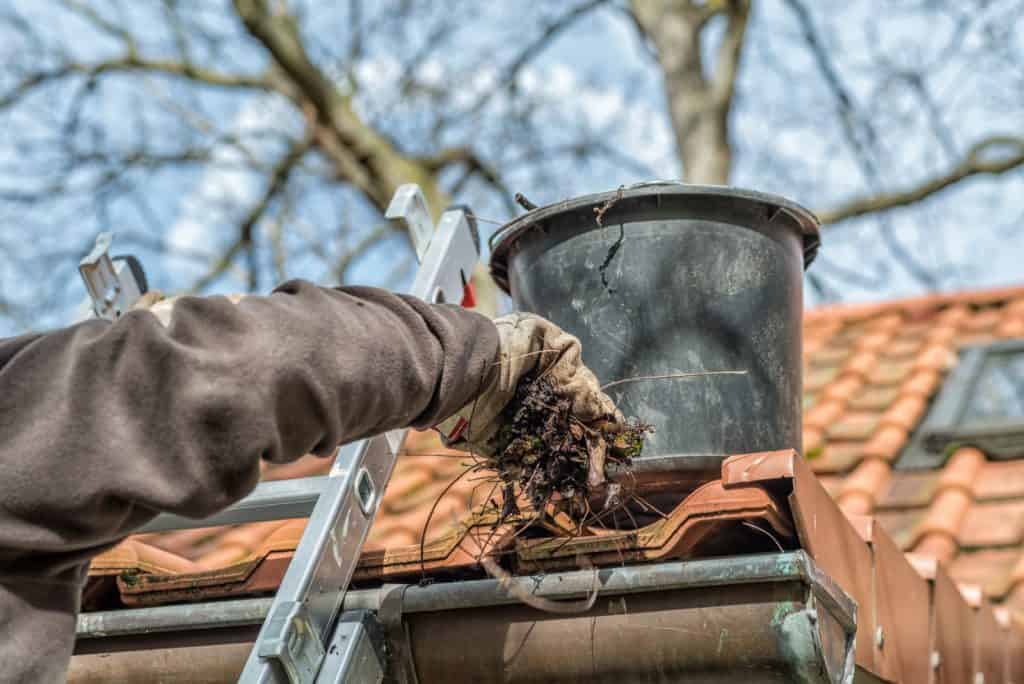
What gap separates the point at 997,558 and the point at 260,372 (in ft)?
9.85

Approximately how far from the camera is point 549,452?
1818 millimetres

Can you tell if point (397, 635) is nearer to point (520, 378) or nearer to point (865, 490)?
point (520, 378)

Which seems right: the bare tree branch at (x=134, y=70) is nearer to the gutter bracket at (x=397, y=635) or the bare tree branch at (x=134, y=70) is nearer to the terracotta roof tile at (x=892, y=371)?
the terracotta roof tile at (x=892, y=371)

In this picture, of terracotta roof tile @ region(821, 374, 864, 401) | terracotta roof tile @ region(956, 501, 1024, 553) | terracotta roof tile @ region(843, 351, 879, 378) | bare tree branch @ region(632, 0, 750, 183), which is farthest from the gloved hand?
bare tree branch @ region(632, 0, 750, 183)

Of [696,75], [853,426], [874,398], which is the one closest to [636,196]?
[853,426]

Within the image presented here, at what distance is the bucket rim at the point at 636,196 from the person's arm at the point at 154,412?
87 centimetres

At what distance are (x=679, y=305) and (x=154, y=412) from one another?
1.13 metres

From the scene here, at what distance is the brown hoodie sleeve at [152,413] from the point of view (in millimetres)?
1166

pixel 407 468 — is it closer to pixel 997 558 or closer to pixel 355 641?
pixel 997 558

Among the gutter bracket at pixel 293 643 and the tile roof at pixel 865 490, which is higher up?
the gutter bracket at pixel 293 643

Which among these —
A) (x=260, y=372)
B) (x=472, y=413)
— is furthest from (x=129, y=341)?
(x=472, y=413)

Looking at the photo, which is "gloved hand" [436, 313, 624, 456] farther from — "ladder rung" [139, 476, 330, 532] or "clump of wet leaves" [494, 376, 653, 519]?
"ladder rung" [139, 476, 330, 532]

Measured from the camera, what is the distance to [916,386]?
16.3 ft

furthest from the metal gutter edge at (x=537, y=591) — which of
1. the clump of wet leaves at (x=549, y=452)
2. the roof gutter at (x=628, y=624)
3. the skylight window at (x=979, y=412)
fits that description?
the skylight window at (x=979, y=412)
